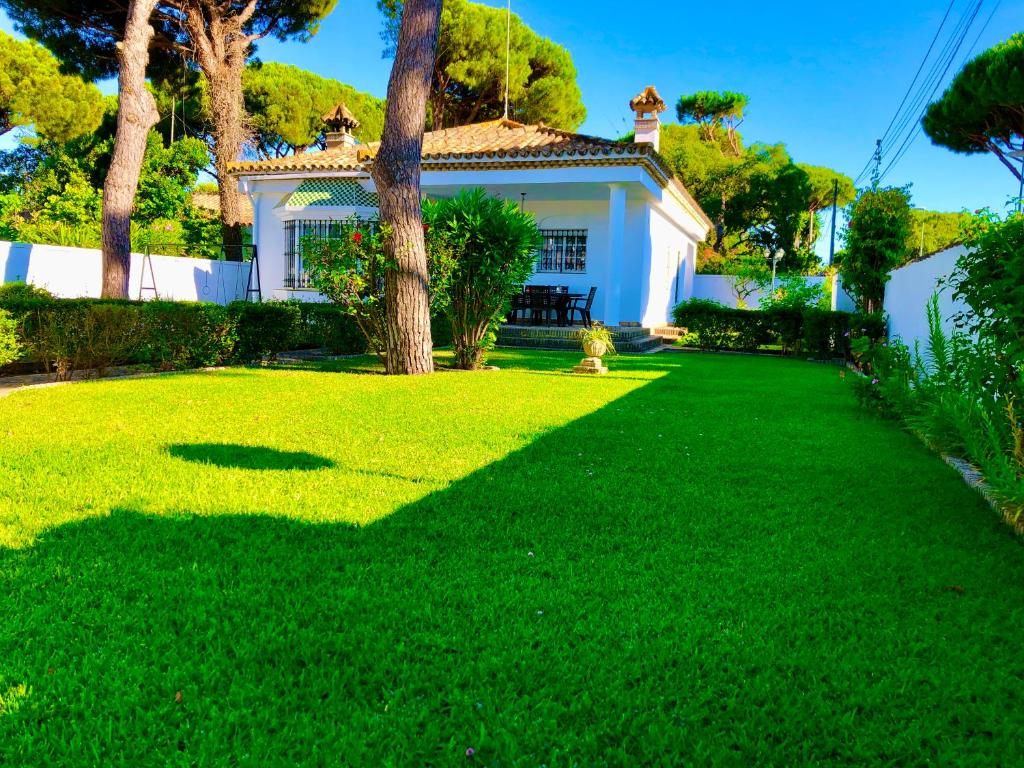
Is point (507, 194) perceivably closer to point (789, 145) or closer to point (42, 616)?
point (42, 616)

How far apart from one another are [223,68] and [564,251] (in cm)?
1023

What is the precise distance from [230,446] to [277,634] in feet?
9.70

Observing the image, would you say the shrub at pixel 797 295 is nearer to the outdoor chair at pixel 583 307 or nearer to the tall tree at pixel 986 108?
the outdoor chair at pixel 583 307

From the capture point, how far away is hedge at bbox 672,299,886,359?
15.3 meters

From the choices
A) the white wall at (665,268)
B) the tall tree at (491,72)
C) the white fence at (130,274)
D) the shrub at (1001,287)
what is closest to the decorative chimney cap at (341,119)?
the white fence at (130,274)

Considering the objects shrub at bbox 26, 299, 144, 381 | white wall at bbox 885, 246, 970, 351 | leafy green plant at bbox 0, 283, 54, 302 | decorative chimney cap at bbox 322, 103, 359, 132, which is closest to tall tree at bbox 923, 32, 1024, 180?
white wall at bbox 885, 246, 970, 351

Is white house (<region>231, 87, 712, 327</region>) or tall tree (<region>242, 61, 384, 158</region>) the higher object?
tall tree (<region>242, 61, 384, 158</region>)

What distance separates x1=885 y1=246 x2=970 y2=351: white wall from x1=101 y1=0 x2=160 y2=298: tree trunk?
1206cm

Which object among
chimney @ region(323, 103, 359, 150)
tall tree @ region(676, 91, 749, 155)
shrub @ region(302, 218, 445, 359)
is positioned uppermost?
tall tree @ region(676, 91, 749, 155)

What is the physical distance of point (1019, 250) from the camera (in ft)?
13.3

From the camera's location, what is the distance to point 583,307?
1830cm

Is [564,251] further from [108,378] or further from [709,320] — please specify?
[108,378]

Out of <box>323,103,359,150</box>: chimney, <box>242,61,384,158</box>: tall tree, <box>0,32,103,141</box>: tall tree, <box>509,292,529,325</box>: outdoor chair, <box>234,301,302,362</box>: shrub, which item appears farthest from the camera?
<box>242,61,384,158</box>: tall tree

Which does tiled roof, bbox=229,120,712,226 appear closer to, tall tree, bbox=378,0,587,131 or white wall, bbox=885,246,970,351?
white wall, bbox=885,246,970,351
